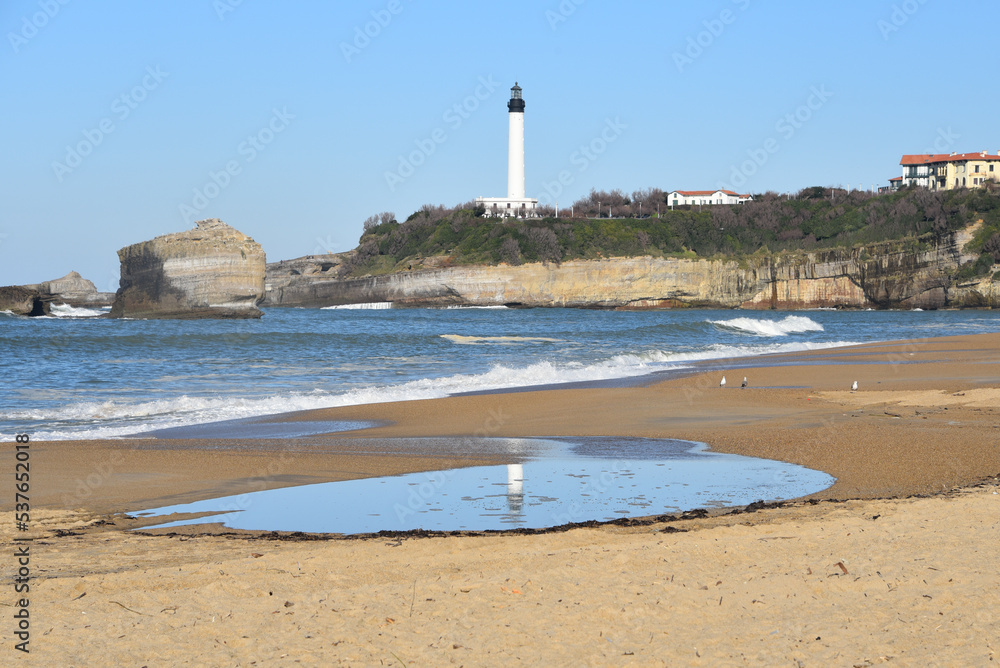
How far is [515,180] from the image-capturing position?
109438 mm

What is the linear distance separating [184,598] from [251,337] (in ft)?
104

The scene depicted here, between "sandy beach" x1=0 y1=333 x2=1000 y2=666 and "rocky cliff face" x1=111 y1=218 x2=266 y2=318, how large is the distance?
53808mm

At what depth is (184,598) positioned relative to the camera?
182 inches

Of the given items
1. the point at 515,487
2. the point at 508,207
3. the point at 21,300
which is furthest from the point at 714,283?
the point at 515,487

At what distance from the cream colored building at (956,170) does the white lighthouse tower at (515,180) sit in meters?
54.0

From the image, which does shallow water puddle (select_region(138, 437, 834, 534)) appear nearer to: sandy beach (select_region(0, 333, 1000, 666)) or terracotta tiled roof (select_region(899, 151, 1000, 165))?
sandy beach (select_region(0, 333, 1000, 666))

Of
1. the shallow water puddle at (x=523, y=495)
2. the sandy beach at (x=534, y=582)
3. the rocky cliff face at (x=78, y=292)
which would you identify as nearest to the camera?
the sandy beach at (x=534, y=582)

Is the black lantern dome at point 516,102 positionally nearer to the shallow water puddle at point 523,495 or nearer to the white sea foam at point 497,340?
the white sea foam at point 497,340

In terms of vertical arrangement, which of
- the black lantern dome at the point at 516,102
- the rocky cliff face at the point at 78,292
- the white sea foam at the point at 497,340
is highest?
the black lantern dome at the point at 516,102

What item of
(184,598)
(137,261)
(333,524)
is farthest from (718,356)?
(137,261)

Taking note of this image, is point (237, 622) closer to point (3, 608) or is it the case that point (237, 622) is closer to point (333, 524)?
point (3, 608)

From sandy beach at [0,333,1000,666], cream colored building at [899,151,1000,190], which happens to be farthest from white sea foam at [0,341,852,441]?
cream colored building at [899,151,1000,190]

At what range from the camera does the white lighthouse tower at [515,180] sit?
319ft

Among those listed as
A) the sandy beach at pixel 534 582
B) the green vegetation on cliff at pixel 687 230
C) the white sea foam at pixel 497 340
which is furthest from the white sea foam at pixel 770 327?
the green vegetation on cliff at pixel 687 230
